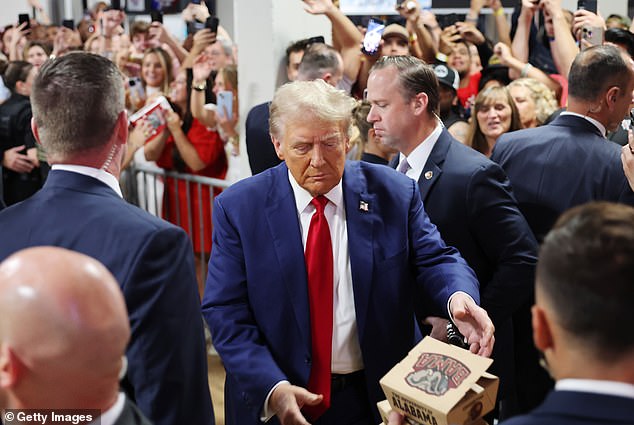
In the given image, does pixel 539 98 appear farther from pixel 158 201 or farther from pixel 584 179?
pixel 158 201

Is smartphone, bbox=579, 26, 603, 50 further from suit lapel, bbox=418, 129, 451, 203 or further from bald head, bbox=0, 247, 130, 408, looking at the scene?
bald head, bbox=0, 247, 130, 408

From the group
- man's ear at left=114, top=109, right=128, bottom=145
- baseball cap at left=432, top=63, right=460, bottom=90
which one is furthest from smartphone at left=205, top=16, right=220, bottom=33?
man's ear at left=114, top=109, right=128, bottom=145

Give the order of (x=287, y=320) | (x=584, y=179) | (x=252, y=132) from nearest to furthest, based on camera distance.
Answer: (x=287, y=320) → (x=584, y=179) → (x=252, y=132)

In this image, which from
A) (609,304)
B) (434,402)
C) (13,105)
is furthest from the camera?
(13,105)

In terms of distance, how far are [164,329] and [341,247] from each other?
2.68 ft

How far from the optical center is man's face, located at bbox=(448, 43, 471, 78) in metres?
6.24

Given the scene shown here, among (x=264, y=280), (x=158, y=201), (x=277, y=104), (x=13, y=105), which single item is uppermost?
(x=277, y=104)

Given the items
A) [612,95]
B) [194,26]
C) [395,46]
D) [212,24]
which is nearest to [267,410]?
[612,95]

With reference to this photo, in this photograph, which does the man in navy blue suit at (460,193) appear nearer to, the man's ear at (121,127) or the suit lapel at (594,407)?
the man's ear at (121,127)

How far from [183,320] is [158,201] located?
420cm

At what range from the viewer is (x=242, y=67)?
523 cm

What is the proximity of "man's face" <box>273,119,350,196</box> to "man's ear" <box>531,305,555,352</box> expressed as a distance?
1.28 metres

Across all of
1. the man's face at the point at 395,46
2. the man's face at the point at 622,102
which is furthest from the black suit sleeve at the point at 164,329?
the man's face at the point at 395,46

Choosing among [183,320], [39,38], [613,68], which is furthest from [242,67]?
[39,38]
